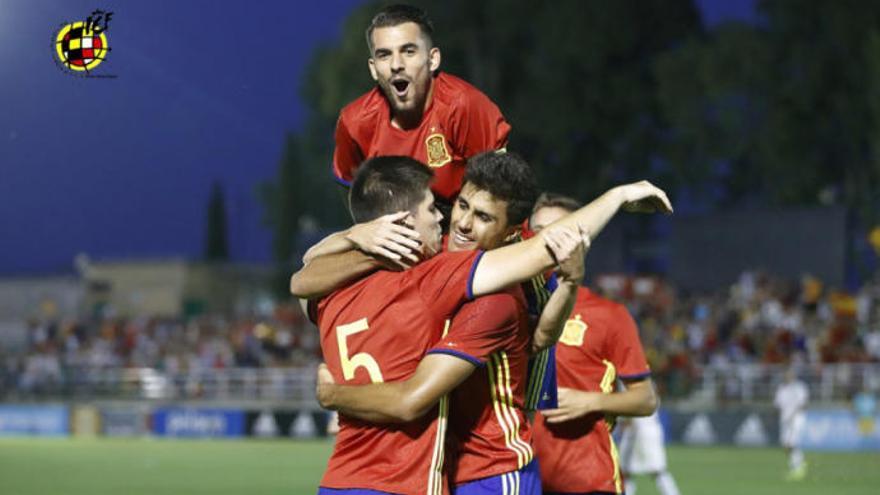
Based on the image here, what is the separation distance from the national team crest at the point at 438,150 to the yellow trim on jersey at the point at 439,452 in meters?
2.02

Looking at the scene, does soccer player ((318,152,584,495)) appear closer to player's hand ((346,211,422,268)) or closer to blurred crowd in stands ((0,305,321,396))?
player's hand ((346,211,422,268))

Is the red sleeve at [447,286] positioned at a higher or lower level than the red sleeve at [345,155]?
lower

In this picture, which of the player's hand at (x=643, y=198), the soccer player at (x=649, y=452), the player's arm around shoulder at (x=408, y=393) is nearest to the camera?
the player's arm around shoulder at (x=408, y=393)

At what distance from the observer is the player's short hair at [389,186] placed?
575 cm

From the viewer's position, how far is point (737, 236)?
49594 millimetres

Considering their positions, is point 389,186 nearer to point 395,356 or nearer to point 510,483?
point 395,356

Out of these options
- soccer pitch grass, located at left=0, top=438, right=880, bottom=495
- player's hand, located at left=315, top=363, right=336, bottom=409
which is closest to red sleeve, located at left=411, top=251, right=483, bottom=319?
player's hand, located at left=315, top=363, right=336, bottom=409

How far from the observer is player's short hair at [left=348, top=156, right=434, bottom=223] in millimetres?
5754

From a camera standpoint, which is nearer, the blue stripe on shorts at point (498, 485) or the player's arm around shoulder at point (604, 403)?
the blue stripe on shorts at point (498, 485)

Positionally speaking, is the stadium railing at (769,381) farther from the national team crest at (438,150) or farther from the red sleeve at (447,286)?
the red sleeve at (447,286)

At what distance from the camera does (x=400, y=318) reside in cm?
570

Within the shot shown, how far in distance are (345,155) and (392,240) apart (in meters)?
2.43

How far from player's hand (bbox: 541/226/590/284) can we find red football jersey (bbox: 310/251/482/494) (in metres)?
0.28

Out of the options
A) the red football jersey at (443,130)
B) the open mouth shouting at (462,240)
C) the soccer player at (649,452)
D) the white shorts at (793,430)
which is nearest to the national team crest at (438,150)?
the red football jersey at (443,130)
